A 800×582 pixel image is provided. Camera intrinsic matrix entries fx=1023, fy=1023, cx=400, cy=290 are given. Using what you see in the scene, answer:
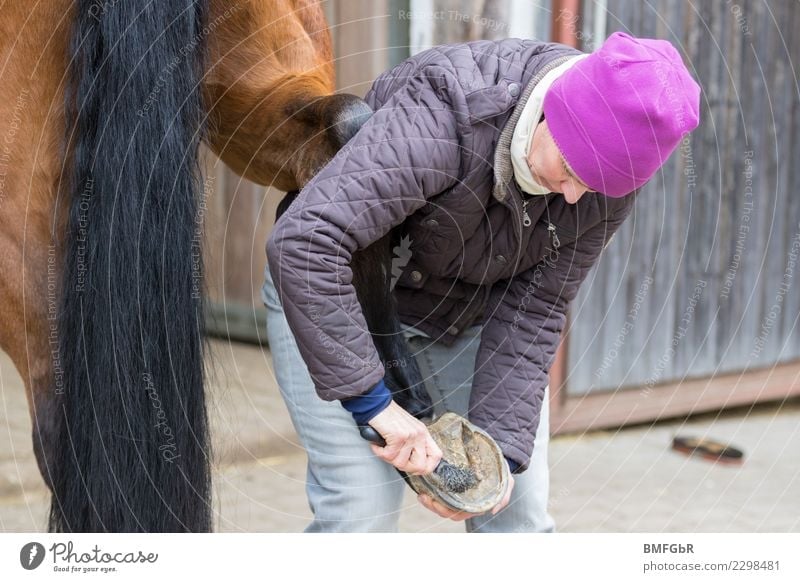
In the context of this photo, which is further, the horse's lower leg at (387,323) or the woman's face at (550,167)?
the horse's lower leg at (387,323)

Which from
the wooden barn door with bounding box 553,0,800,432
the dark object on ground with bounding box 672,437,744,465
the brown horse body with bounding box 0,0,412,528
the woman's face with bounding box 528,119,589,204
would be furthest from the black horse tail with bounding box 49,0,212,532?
the dark object on ground with bounding box 672,437,744,465

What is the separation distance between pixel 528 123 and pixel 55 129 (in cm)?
61

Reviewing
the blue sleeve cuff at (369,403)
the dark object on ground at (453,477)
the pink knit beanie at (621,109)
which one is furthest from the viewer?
the dark object on ground at (453,477)

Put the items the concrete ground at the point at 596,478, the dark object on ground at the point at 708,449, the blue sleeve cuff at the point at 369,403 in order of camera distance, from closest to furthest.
Result: 1. the blue sleeve cuff at the point at 369,403
2. the concrete ground at the point at 596,478
3. the dark object on ground at the point at 708,449

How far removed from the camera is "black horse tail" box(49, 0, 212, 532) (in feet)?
4.20

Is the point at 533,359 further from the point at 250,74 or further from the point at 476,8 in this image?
the point at 476,8

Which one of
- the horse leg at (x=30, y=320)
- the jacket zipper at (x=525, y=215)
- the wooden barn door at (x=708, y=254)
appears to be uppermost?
the jacket zipper at (x=525, y=215)

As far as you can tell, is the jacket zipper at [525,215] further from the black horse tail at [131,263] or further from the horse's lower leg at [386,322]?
the black horse tail at [131,263]

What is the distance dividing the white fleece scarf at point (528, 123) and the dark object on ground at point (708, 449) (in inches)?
83.8

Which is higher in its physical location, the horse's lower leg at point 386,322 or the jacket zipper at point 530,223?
the jacket zipper at point 530,223

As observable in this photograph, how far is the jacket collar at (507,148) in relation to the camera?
1340mm

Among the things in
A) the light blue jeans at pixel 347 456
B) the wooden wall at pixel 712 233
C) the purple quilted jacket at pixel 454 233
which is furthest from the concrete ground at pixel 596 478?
the purple quilted jacket at pixel 454 233

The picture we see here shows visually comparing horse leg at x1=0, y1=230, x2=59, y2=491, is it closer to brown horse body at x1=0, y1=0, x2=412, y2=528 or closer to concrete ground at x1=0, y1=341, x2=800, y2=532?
brown horse body at x1=0, y1=0, x2=412, y2=528

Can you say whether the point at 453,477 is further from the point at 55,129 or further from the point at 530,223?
the point at 55,129
